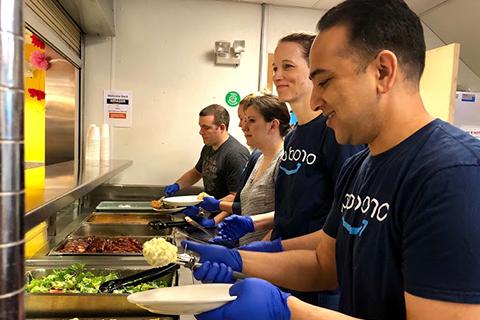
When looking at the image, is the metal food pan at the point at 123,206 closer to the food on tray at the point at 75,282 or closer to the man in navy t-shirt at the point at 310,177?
the food on tray at the point at 75,282

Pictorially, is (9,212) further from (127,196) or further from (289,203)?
(127,196)

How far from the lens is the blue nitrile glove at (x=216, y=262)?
4.02 ft

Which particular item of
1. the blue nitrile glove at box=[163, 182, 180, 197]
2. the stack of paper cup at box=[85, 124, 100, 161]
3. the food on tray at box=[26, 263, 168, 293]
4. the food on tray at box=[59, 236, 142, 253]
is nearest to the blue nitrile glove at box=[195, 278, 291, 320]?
the food on tray at box=[26, 263, 168, 293]

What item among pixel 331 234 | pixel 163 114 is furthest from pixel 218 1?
pixel 331 234

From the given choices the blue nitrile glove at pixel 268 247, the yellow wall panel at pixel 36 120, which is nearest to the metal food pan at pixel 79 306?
the blue nitrile glove at pixel 268 247

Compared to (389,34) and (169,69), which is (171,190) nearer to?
(169,69)

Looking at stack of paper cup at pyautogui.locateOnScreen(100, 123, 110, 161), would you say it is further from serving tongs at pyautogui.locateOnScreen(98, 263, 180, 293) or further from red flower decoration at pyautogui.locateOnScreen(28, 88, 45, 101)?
serving tongs at pyautogui.locateOnScreen(98, 263, 180, 293)

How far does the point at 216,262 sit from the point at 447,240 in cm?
81

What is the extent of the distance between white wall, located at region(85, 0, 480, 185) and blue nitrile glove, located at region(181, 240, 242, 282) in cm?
258

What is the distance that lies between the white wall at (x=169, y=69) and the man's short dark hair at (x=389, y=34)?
10.1 feet

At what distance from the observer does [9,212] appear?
17.3 inches

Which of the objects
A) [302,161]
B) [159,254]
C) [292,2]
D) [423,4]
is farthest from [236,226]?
[423,4]

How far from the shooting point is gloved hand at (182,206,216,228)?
2785 mm

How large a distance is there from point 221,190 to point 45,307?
6.39ft
